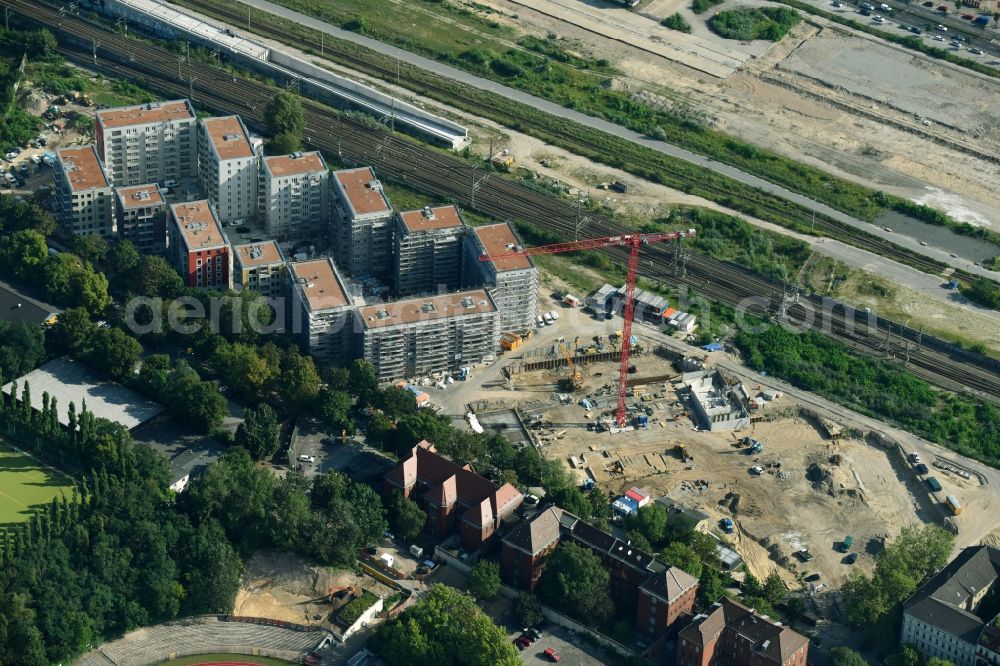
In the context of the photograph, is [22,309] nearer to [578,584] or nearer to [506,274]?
[506,274]

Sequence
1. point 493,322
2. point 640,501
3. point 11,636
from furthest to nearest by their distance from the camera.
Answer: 1. point 493,322
2. point 640,501
3. point 11,636

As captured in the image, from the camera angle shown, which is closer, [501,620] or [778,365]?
[501,620]

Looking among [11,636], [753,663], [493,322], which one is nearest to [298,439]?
[493,322]

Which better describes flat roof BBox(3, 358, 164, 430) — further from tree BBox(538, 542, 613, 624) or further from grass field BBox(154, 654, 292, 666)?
tree BBox(538, 542, 613, 624)

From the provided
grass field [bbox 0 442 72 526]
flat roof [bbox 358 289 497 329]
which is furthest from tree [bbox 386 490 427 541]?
grass field [bbox 0 442 72 526]

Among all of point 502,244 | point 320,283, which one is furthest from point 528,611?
point 502,244

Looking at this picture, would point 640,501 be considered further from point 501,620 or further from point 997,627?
point 997,627

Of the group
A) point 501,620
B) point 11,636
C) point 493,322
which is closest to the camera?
point 11,636

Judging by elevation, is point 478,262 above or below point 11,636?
above
